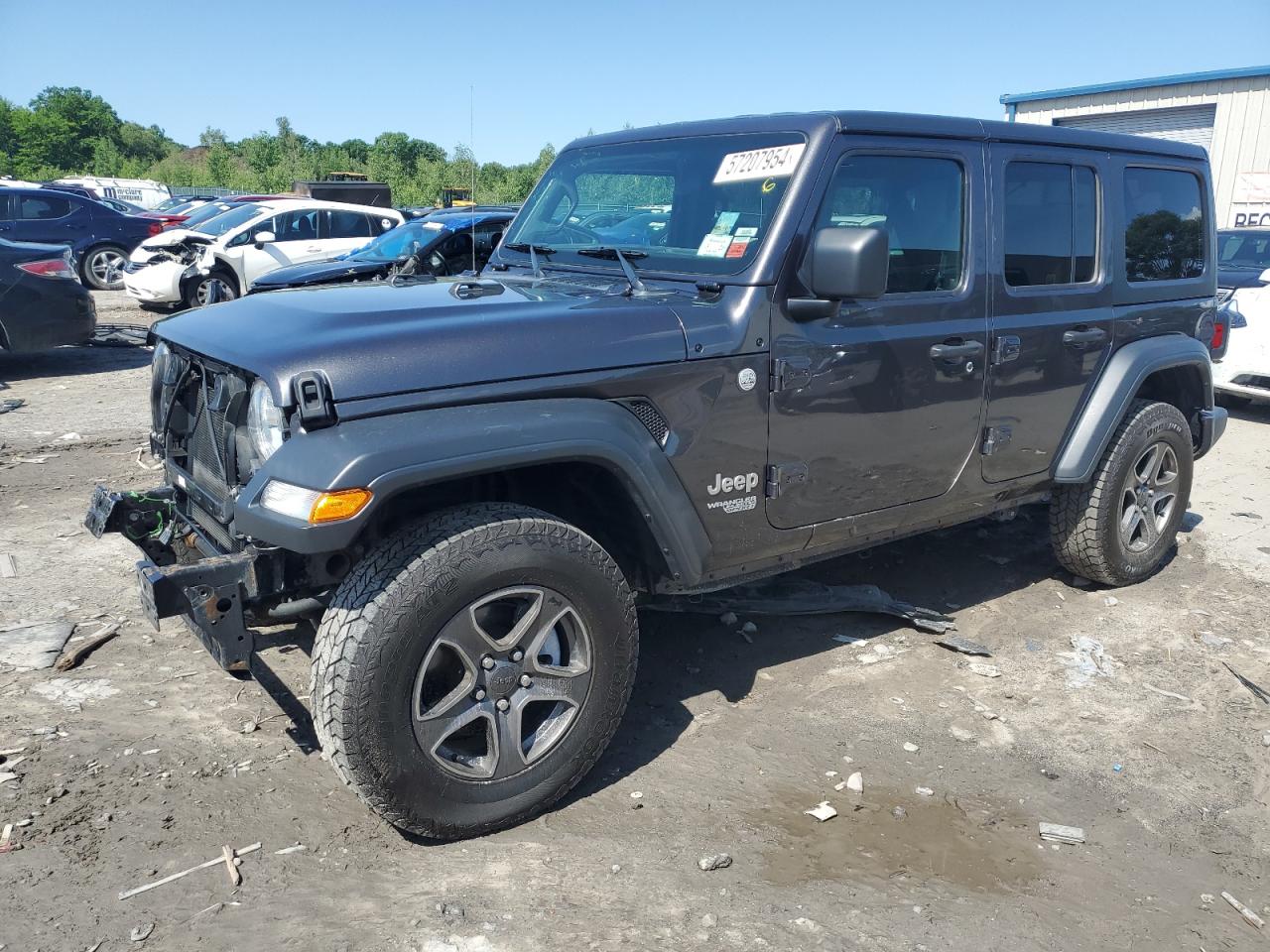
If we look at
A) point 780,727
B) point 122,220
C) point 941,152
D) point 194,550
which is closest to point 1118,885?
point 780,727

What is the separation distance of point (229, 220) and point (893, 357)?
1347cm

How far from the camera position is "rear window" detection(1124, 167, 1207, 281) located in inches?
179

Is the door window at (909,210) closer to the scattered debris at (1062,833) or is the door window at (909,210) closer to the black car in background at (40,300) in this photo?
the scattered debris at (1062,833)

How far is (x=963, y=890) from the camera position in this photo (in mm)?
2824

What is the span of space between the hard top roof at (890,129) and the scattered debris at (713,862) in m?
2.36

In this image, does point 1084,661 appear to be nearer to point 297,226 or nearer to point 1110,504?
point 1110,504

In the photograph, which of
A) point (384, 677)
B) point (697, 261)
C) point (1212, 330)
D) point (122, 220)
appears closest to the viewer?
point (384, 677)

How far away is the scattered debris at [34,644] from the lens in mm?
3914

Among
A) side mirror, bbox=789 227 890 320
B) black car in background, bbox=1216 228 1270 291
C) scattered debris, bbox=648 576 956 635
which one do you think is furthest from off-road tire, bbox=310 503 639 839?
black car in background, bbox=1216 228 1270 291

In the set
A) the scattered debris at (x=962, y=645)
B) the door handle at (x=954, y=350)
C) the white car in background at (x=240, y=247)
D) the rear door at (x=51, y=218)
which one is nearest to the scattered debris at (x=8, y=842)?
the door handle at (x=954, y=350)

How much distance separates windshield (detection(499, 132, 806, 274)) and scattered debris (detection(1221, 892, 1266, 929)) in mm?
2341

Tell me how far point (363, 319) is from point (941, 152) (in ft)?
7.38

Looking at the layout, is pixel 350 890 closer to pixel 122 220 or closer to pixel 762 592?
pixel 762 592

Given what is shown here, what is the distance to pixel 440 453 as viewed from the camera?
263 centimetres
